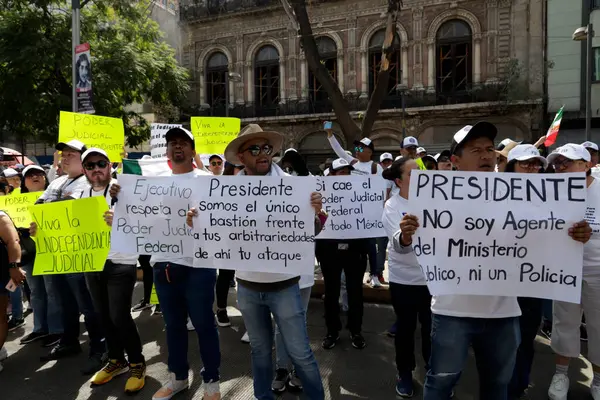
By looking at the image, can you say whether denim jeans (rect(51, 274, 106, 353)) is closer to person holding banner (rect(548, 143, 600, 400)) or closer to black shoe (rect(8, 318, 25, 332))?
black shoe (rect(8, 318, 25, 332))

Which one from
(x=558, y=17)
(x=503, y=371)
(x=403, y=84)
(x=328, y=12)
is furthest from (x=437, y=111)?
(x=503, y=371)

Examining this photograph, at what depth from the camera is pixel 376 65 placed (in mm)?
22062

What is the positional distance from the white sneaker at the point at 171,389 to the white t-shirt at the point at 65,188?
1.84 metres

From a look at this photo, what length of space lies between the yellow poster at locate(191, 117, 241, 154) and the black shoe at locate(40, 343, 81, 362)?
11.7ft

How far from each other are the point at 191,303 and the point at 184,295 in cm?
9

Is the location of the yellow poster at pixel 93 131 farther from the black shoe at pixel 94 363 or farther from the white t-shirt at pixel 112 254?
the black shoe at pixel 94 363

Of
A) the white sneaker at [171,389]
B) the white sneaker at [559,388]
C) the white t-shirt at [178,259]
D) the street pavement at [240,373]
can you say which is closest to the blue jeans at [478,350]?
the street pavement at [240,373]

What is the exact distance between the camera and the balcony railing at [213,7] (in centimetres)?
2403

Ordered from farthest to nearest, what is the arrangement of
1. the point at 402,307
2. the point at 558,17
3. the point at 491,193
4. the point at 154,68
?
the point at 558,17 → the point at 154,68 → the point at 402,307 → the point at 491,193

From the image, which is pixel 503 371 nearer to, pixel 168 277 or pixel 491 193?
pixel 491 193

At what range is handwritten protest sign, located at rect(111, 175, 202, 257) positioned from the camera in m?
3.39

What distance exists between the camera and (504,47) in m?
19.9

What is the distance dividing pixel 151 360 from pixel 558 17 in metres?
21.2

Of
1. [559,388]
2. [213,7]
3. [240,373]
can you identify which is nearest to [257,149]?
[240,373]
